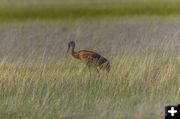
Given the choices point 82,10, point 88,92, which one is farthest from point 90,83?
point 82,10

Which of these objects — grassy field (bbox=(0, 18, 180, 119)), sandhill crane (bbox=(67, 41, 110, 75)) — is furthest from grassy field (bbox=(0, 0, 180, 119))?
sandhill crane (bbox=(67, 41, 110, 75))

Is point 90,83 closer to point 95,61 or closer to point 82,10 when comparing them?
point 95,61

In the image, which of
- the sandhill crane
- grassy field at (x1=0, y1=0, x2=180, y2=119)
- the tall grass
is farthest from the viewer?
the sandhill crane

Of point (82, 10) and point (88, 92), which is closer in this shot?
point (88, 92)

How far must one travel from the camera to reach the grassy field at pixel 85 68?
7297 mm

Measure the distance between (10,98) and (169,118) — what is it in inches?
Answer: 102

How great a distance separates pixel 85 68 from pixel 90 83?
96cm

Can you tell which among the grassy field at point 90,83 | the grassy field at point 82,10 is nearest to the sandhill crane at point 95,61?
the grassy field at point 90,83

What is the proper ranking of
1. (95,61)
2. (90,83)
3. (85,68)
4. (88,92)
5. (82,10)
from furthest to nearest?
(82,10) < (85,68) < (95,61) < (90,83) < (88,92)

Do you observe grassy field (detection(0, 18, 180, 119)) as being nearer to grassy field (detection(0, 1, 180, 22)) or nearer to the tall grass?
the tall grass

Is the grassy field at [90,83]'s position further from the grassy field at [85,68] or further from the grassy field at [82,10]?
the grassy field at [82,10]

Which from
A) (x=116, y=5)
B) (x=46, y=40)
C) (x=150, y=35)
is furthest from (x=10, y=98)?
(x=116, y=5)

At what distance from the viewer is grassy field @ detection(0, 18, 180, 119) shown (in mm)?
7168

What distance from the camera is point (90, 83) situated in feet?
26.6
